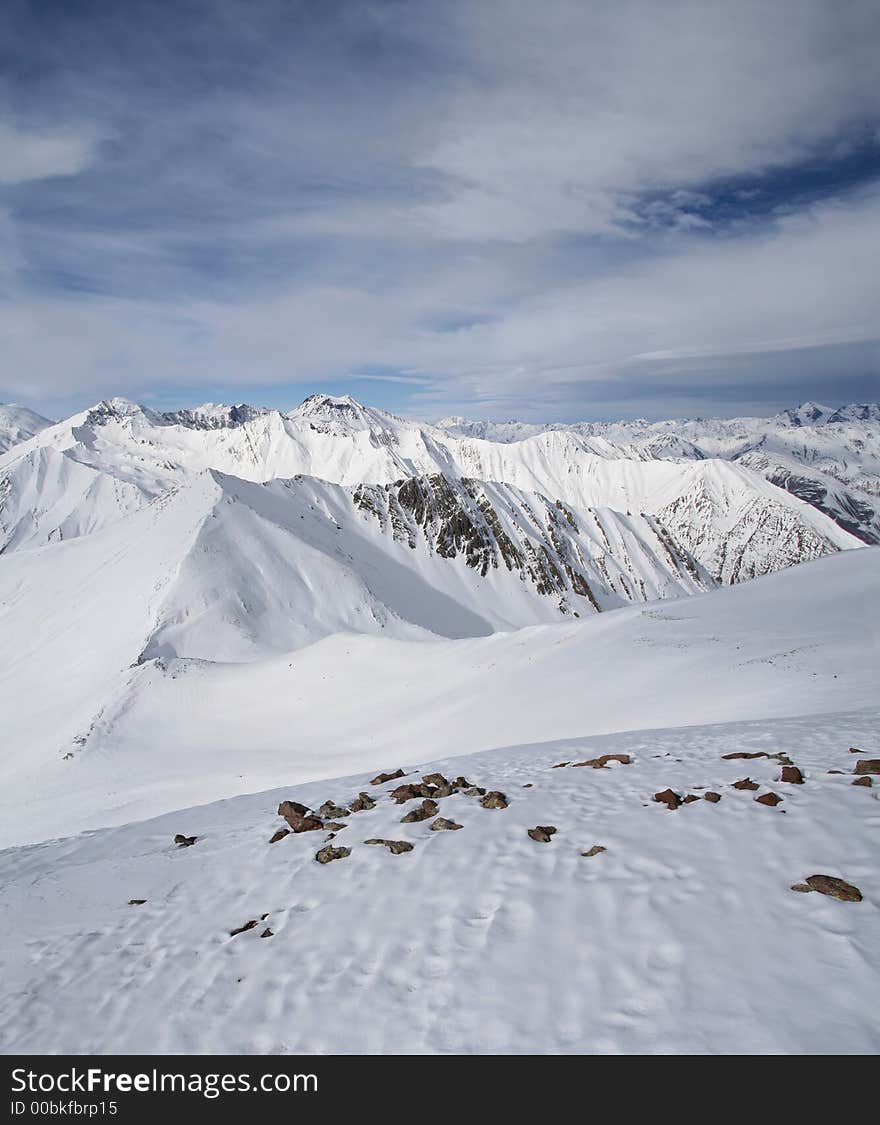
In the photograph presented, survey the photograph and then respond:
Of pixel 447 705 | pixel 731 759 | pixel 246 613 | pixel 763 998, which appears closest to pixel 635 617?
pixel 447 705

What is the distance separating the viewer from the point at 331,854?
9.29 m

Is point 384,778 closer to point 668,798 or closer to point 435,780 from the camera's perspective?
point 435,780

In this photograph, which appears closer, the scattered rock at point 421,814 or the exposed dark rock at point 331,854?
the exposed dark rock at point 331,854

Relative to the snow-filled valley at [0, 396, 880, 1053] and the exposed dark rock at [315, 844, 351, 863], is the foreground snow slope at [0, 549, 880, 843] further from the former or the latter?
the exposed dark rock at [315, 844, 351, 863]

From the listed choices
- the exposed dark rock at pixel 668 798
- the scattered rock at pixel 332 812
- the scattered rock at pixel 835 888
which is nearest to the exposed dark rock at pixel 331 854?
the scattered rock at pixel 332 812

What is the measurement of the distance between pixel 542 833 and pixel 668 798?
2179 millimetres

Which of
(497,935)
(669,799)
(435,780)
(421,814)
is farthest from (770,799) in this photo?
(435,780)

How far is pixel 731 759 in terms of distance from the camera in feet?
36.8

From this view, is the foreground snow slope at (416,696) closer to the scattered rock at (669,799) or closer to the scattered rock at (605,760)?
the scattered rock at (605,760)

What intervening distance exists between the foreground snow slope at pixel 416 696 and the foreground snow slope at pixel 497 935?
9197 mm

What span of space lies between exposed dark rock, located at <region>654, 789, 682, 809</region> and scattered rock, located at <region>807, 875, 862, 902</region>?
105 inches

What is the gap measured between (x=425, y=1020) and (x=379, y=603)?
196 feet

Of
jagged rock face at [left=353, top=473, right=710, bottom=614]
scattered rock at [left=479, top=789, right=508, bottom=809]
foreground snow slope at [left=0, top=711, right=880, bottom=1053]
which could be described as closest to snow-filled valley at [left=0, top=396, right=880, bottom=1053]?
foreground snow slope at [left=0, top=711, right=880, bottom=1053]

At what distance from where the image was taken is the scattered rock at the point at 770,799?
28.2 ft
